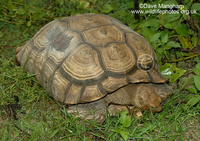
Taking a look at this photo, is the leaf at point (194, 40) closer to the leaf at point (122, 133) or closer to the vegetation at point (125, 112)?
the vegetation at point (125, 112)

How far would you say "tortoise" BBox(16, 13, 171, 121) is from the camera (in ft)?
9.34

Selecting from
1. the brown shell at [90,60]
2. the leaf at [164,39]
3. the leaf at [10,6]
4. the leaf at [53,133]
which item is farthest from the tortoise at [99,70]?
the leaf at [10,6]

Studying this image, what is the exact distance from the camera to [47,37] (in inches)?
132

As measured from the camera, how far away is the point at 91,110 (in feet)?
9.55

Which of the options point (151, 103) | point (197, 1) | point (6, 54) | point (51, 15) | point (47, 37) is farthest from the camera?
point (51, 15)

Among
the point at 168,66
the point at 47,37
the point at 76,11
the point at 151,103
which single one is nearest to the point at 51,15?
the point at 76,11

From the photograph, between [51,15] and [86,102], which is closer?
[86,102]

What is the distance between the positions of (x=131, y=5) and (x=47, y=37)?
1699 mm

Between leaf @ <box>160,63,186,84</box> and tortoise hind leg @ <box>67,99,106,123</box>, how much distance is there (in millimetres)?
980

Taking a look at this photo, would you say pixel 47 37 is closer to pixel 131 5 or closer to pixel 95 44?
pixel 95 44

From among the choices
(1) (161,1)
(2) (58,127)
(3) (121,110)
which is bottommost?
(2) (58,127)

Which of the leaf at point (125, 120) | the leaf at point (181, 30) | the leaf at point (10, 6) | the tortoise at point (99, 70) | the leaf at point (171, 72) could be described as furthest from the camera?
the leaf at point (10, 6)

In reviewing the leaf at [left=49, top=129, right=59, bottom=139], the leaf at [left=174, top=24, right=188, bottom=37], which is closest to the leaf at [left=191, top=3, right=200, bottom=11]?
the leaf at [left=174, top=24, right=188, bottom=37]

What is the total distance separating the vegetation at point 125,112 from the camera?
9.15 ft
